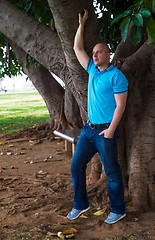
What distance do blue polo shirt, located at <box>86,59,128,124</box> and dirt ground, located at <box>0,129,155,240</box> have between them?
1.10 metres

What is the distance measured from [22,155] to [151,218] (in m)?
3.84

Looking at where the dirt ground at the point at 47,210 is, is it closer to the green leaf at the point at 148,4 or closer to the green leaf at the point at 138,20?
the green leaf at the point at 138,20

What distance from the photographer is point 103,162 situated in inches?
116

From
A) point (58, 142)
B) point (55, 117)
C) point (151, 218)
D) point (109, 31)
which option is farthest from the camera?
point (55, 117)

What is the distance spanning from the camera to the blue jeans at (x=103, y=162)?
2869 mm

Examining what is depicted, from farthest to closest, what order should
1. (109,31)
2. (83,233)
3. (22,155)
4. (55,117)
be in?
(55,117) < (22,155) < (109,31) < (83,233)

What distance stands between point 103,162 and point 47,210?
1024mm

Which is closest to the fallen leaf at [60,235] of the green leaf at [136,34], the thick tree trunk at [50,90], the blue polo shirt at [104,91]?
the blue polo shirt at [104,91]

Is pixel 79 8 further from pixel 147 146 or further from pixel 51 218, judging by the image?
pixel 51 218

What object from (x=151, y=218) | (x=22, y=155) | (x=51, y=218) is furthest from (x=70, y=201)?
(x=22, y=155)

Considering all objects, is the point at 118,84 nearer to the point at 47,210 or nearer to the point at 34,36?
the point at 47,210

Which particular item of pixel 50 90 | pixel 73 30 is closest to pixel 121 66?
pixel 73 30

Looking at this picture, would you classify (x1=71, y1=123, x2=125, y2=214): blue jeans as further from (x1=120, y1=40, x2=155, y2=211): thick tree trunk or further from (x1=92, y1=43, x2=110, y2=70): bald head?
(x1=92, y1=43, x2=110, y2=70): bald head

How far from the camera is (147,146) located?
3.52m
